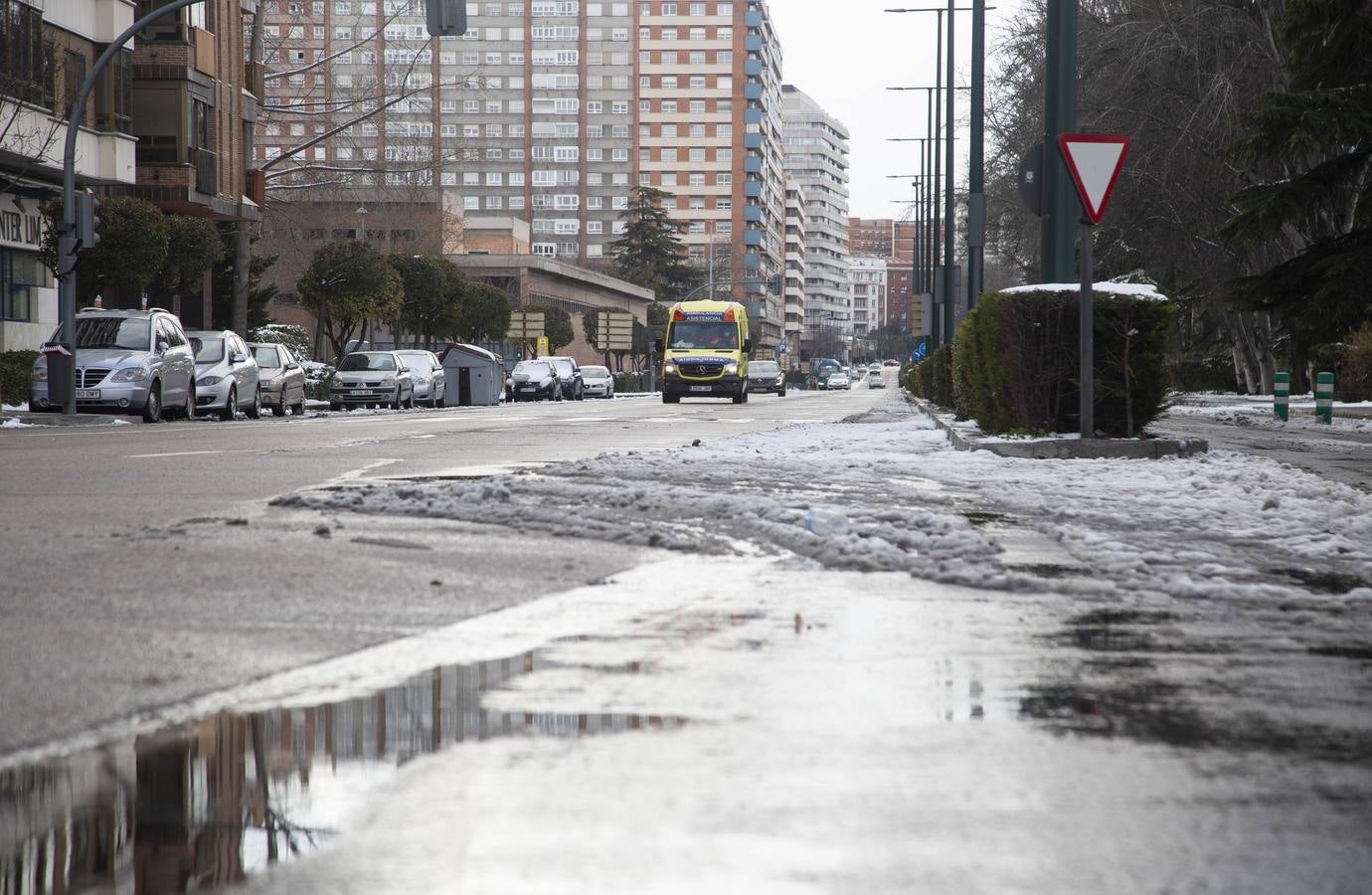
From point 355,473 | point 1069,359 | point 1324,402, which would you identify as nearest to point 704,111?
point 1324,402

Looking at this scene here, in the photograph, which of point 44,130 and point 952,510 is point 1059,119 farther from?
point 44,130

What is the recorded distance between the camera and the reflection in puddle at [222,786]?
3213 millimetres

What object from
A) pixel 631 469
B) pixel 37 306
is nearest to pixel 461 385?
pixel 37 306

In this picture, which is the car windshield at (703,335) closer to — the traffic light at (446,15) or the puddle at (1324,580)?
the traffic light at (446,15)

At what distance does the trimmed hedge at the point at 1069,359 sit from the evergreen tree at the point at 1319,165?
7917 mm

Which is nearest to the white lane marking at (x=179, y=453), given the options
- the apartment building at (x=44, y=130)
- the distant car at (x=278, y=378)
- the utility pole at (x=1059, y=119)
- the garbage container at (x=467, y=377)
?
the utility pole at (x=1059, y=119)

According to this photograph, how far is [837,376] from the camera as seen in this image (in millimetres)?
117000

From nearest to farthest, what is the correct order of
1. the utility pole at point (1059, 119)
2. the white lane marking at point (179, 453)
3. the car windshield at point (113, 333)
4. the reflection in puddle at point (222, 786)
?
the reflection in puddle at point (222, 786) → the white lane marking at point (179, 453) → the utility pole at point (1059, 119) → the car windshield at point (113, 333)

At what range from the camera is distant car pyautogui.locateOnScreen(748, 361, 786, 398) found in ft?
250

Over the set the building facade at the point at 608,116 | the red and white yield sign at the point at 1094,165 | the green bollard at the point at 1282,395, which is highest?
the building facade at the point at 608,116

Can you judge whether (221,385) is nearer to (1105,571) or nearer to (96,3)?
(96,3)

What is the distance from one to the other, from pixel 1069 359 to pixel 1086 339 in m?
1.25

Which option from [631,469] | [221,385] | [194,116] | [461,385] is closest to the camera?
[631,469]

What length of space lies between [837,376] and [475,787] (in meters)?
114
